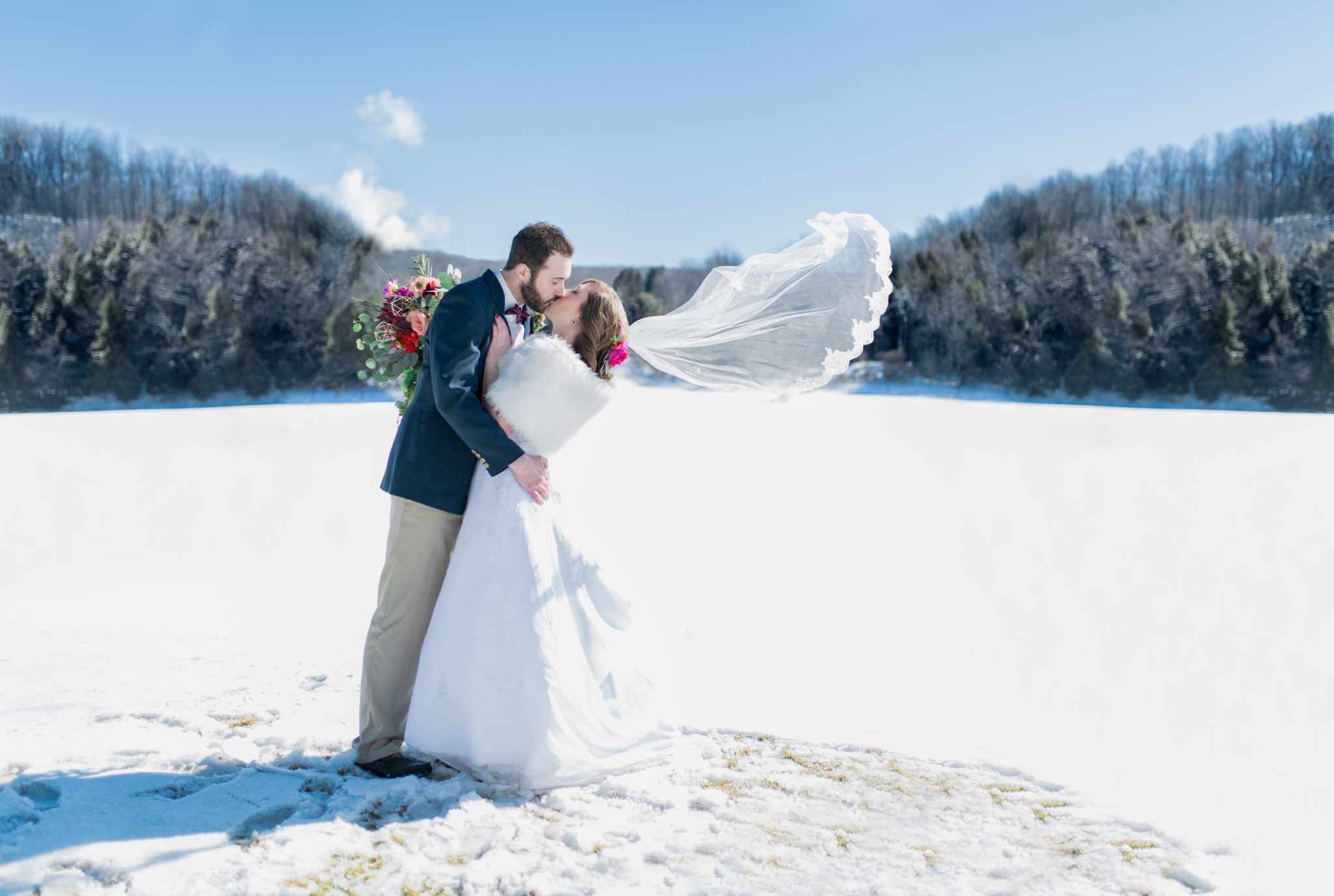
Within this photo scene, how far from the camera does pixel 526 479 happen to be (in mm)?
2936

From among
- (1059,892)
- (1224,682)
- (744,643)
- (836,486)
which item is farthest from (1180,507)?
(1059,892)

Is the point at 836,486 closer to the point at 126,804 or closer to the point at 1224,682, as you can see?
the point at 1224,682

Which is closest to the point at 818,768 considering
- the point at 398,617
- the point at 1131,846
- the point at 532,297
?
the point at 1131,846

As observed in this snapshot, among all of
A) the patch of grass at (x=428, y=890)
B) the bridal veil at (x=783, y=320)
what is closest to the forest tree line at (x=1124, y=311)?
the bridal veil at (x=783, y=320)

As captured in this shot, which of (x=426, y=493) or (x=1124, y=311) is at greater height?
(x=1124, y=311)

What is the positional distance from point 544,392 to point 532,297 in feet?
1.32

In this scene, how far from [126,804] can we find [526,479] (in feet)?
5.47

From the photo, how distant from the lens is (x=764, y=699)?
3992mm

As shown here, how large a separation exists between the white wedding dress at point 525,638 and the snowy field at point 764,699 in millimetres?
141

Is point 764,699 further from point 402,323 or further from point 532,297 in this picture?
point 402,323

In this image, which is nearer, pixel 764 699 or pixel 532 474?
pixel 532 474

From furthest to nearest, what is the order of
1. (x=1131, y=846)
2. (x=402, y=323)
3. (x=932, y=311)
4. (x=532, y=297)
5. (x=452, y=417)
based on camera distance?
(x=932, y=311), (x=402, y=323), (x=532, y=297), (x=452, y=417), (x=1131, y=846)

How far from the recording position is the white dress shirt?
3.03 m

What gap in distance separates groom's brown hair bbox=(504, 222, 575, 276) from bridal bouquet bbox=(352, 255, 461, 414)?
469 mm
